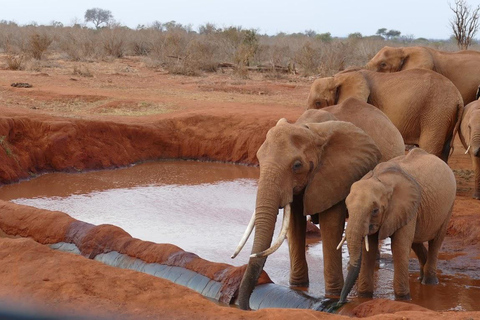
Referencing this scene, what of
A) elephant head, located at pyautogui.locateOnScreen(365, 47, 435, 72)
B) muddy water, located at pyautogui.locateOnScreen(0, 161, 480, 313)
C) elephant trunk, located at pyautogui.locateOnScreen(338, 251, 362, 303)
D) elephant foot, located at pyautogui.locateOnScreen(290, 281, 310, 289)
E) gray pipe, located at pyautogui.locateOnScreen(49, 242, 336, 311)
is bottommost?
muddy water, located at pyautogui.locateOnScreen(0, 161, 480, 313)

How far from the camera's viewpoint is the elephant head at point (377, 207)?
21.2 feet

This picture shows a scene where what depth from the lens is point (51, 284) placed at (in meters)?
5.94

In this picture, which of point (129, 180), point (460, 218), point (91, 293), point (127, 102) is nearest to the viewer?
point (91, 293)

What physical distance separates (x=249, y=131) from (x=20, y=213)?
772 cm

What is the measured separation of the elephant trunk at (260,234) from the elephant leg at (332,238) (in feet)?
3.14

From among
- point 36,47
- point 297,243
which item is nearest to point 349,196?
point 297,243

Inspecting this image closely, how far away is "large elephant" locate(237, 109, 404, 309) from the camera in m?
6.39

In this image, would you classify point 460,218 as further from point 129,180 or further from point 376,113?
point 129,180

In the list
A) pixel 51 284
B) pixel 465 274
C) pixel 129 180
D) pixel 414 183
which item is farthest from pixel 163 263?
pixel 129 180

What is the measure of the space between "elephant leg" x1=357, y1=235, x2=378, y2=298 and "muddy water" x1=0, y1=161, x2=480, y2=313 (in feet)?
0.43

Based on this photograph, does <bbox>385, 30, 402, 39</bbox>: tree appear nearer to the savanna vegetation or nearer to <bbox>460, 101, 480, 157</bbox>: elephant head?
the savanna vegetation

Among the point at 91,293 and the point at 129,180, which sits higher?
the point at 91,293

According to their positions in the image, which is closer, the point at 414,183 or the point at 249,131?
the point at 414,183

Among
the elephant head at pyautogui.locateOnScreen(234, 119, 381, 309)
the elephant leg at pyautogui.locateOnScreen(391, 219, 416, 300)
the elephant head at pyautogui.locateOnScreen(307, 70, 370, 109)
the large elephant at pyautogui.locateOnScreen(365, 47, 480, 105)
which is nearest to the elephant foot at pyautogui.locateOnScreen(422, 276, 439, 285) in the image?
the elephant leg at pyautogui.locateOnScreen(391, 219, 416, 300)
